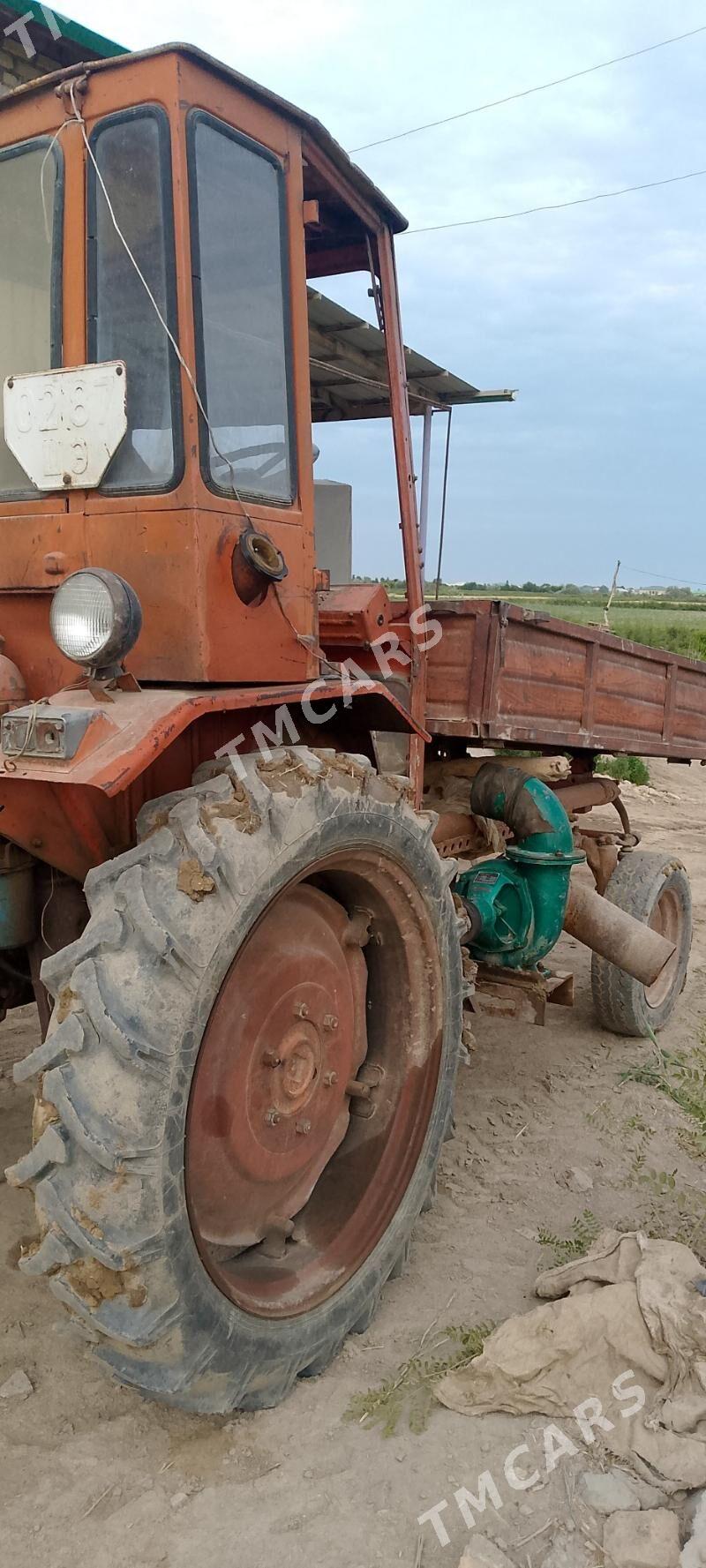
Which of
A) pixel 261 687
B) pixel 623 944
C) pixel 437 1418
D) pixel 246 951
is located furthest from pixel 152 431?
pixel 623 944

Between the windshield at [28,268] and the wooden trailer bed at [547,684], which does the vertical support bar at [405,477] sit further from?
the windshield at [28,268]

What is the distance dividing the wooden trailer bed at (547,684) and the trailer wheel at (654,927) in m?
0.60

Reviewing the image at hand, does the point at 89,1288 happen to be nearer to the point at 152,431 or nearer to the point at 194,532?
the point at 194,532

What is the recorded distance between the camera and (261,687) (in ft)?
8.37

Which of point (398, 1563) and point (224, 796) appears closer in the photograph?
point (398, 1563)

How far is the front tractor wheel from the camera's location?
1.91m

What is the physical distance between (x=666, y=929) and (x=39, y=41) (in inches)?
209

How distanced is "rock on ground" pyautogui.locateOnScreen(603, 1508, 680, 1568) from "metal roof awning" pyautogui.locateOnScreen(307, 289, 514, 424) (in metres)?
2.97

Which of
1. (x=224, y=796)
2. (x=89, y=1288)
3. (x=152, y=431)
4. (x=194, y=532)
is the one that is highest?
(x=152, y=431)

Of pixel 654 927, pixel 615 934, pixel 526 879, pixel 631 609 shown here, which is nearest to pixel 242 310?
pixel 526 879

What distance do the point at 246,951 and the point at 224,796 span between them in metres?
0.45

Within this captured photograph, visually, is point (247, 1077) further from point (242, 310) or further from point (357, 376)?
point (357, 376)

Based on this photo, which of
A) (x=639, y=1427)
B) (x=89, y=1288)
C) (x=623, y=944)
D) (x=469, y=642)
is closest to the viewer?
(x=89, y=1288)

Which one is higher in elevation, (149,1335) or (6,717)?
(6,717)
